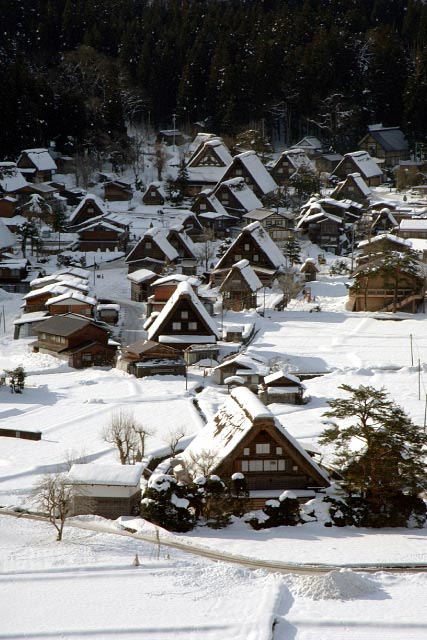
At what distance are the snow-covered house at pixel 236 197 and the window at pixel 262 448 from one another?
3182 cm

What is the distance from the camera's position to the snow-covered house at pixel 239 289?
41.2m

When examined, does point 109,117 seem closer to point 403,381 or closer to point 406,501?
point 403,381

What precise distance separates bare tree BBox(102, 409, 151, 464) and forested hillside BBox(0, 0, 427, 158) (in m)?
35.1

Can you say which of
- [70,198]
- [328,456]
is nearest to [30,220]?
[70,198]

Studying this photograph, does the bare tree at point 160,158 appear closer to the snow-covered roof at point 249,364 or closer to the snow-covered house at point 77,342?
the snow-covered house at point 77,342

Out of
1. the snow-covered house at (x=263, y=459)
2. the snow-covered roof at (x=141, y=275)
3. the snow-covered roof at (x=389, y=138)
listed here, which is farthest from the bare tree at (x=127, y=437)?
the snow-covered roof at (x=389, y=138)

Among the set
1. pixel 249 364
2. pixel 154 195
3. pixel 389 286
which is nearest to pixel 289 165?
pixel 154 195

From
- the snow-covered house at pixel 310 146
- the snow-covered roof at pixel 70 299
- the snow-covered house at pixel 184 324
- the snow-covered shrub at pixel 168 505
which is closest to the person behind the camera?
the snow-covered shrub at pixel 168 505

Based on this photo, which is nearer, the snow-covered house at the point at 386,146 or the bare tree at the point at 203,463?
the bare tree at the point at 203,463

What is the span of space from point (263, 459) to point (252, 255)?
23.9m

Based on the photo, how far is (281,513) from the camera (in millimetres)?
20734

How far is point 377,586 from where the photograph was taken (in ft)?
56.0

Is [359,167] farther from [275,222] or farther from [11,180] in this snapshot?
[11,180]

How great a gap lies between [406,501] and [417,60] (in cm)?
4812
